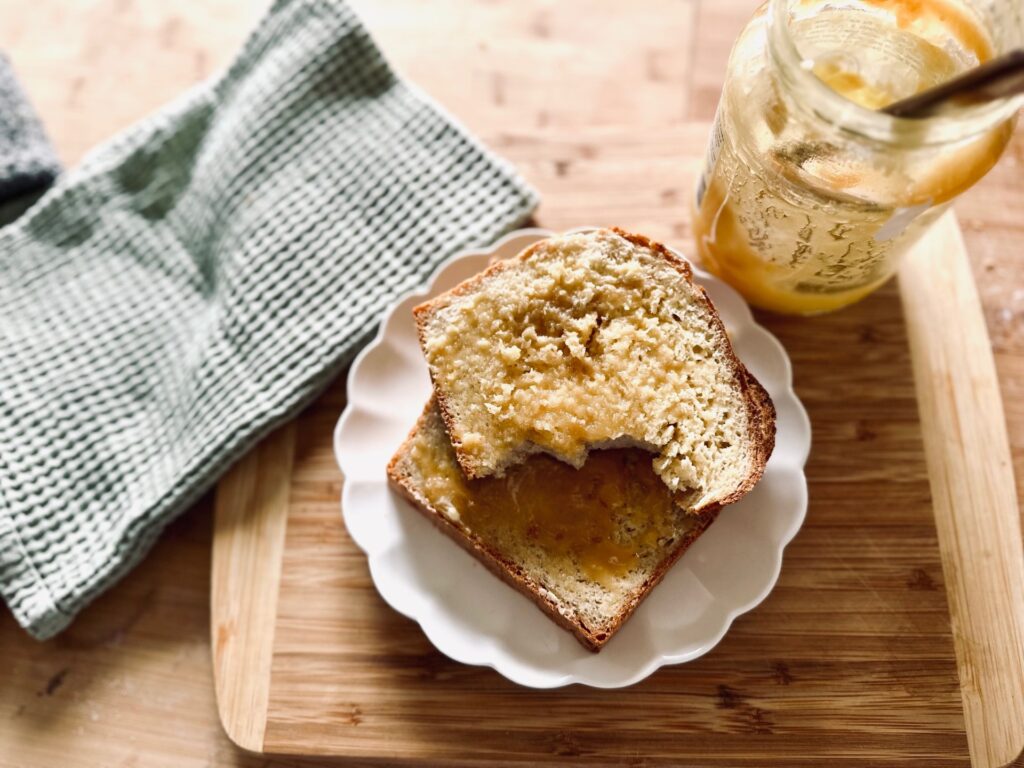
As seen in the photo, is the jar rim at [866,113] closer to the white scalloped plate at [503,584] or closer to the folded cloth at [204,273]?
the white scalloped plate at [503,584]

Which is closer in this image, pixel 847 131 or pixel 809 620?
pixel 847 131

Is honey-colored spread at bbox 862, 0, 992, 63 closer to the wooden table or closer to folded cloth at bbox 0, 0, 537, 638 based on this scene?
the wooden table

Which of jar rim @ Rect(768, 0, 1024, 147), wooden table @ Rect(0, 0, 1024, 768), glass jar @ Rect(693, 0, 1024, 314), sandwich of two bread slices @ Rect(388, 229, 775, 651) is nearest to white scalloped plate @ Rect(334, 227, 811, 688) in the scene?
sandwich of two bread slices @ Rect(388, 229, 775, 651)

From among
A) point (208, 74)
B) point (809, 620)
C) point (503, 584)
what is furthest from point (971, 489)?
point (208, 74)

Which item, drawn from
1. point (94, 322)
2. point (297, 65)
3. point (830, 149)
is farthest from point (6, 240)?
point (830, 149)

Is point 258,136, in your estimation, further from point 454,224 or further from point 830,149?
point 830,149

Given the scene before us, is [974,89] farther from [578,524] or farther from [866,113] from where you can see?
[578,524]
